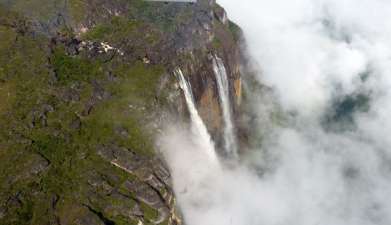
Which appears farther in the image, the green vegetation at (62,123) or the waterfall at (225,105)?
the waterfall at (225,105)

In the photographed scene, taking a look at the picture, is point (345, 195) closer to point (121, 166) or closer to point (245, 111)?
point (245, 111)

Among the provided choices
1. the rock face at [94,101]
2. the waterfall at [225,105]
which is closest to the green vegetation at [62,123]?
the rock face at [94,101]

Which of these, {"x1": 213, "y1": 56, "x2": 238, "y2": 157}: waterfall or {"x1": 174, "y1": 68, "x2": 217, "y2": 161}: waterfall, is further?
{"x1": 213, "y1": 56, "x2": 238, "y2": 157}: waterfall

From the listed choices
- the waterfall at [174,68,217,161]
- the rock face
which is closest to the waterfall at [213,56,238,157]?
the rock face

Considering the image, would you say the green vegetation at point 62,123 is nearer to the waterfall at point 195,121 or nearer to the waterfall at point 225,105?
the waterfall at point 195,121

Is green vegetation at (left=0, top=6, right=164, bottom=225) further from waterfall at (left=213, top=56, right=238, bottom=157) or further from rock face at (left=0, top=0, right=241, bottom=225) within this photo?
waterfall at (left=213, top=56, right=238, bottom=157)

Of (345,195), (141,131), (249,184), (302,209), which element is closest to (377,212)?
(345,195)
